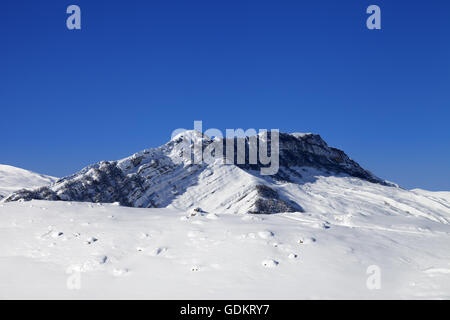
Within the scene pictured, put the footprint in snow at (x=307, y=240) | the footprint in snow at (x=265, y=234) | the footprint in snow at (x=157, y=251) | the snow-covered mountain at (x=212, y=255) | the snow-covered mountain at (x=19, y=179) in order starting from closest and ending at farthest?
the snow-covered mountain at (x=212, y=255) → the footprint in snow at (x=157, y=251) → the footprint in snow at (x=307, y=240) → the footprint in snow at (x=265, y=234) → the snow-covered mountain at (x=19, y=179)

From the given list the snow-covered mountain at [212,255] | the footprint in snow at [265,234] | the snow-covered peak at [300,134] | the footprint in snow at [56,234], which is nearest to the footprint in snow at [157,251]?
the snow-covered mountain at [212,255]

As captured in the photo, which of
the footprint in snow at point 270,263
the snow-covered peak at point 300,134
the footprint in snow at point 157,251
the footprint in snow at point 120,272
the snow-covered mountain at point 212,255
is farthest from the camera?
the snow-covered peak at point 300,134

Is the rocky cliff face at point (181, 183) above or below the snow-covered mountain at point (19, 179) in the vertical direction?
above

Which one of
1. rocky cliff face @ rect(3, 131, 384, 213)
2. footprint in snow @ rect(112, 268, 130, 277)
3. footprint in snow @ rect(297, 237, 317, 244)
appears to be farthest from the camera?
rocky cliff face @ rect(3, 131, 384, 213)

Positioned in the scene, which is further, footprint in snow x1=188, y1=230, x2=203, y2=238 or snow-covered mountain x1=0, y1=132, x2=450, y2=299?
footprint in snow x1=188, y1=230, x2=203, y2=238

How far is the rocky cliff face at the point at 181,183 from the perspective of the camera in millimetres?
34688

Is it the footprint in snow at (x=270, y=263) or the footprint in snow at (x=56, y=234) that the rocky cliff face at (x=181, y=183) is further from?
the footprint in snow at (x=270, y=263)

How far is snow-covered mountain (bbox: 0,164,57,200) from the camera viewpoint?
59.6 m

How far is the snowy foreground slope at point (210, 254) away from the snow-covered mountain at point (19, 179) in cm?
4778

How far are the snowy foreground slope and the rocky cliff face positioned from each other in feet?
59.4

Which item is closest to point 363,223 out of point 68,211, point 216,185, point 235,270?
point 235,270

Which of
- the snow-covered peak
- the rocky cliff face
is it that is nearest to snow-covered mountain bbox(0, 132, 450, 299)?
the rocky cliff face
